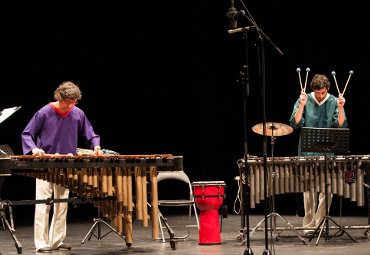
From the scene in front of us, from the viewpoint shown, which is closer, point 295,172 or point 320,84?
point 295,172

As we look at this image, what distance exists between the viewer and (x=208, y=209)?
22.9 ft

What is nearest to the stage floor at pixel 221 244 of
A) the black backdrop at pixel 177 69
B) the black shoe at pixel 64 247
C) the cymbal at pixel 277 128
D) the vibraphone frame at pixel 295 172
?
the black shoe at pixel 64 247

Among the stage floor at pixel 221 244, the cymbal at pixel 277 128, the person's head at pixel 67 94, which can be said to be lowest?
the stage floor at pixel 221 244

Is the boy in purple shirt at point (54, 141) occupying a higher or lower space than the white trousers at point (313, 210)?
→ higher

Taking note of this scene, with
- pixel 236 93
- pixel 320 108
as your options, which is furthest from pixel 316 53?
pixel 320 108

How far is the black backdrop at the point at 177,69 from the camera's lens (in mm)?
9984

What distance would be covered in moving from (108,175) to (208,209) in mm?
1335

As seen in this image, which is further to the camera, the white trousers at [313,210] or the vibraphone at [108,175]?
the white trousers at [313,210]

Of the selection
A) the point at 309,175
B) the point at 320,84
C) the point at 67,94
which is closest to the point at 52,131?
the point at 67,94

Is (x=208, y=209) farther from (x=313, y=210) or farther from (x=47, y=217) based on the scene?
(x=47, y=217)

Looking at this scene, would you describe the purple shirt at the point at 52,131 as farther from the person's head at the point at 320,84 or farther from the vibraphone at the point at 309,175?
the person's head at the point at 320,84

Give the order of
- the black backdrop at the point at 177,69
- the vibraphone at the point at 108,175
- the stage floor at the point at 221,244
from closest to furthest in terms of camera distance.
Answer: the vibraphone at the point at 108,175 → the stage floor at the point at 221,244 → the black backdrop at the point at 177,69

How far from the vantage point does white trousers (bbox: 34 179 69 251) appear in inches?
257

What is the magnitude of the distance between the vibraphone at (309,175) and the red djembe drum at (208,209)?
0.35 metres
